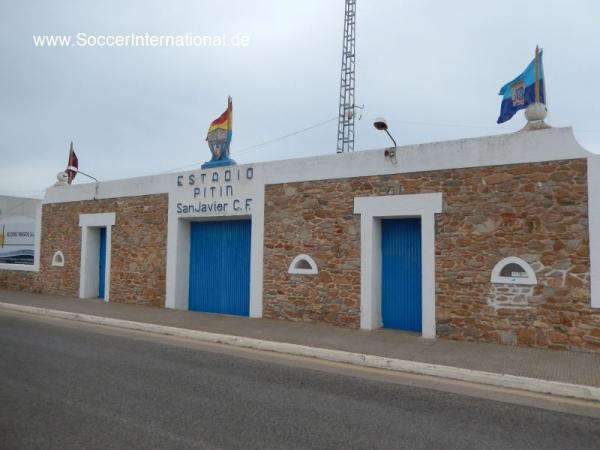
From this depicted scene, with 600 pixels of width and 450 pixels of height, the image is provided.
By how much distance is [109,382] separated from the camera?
245 inches

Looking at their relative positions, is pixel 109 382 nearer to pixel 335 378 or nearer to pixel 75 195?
pixel 335 378

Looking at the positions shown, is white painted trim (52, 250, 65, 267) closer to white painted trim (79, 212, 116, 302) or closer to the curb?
white painted trim (79, 212, 116, 302)

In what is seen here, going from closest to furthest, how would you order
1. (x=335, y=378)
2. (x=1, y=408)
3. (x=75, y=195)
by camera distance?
(x=1, y=408)
(x=335, y=378)
(x=75, y=195)

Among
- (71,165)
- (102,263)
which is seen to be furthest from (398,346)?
(71,165)

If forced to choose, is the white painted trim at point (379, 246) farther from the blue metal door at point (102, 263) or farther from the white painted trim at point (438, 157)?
the blue metal door at point (102, 263)

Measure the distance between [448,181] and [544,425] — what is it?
17.0 feet

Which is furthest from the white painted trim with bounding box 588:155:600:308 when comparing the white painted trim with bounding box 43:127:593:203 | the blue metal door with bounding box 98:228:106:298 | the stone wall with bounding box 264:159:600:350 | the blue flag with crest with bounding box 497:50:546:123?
the blue metal door with bounding box 98:228:106:298

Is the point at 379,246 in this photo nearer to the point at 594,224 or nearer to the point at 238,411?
the point at 594,224

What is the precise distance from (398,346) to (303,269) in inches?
127

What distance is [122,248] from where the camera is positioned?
14.6m

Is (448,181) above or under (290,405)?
above

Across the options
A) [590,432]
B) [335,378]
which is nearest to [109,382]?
[335,378]

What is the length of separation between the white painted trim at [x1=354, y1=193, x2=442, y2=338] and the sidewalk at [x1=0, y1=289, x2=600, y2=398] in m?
0.43

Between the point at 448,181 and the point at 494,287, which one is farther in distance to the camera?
the point at 448,181
